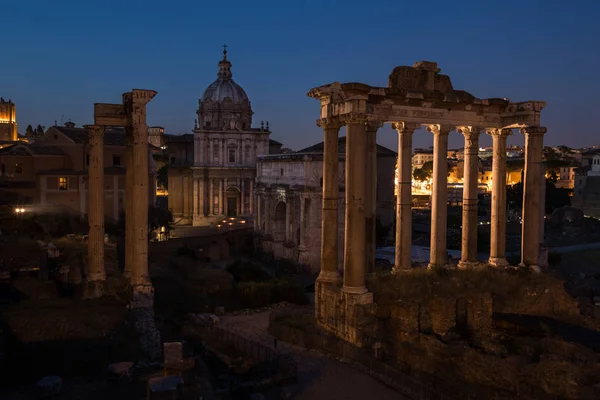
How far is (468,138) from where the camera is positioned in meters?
20.3

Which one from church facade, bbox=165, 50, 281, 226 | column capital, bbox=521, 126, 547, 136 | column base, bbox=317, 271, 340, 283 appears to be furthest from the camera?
church facade, bbox=165, 50, 281, 226

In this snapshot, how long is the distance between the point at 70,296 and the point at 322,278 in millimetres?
9344

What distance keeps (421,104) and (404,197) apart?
Result: 3070 mm

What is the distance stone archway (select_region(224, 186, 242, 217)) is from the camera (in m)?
61.4

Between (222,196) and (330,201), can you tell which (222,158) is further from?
(330,201)

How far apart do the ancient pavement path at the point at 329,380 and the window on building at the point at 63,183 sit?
26491 mm

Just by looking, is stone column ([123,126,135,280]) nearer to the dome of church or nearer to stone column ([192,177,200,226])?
stone column ([192,177,200,226])

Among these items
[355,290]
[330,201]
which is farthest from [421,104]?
[355,290]

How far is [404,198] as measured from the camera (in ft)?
63.9

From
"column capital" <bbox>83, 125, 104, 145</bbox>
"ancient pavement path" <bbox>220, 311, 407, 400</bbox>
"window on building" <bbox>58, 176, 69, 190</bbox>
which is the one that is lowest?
"ancient pavement path" <bbox>220, 311, 407, 400</bbox>

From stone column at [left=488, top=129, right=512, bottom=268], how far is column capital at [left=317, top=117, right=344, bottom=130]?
20.4ft

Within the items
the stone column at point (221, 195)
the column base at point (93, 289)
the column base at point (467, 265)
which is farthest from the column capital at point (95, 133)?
the stone column at point (221, 195)

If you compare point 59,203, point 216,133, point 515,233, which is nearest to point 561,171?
point 515,233

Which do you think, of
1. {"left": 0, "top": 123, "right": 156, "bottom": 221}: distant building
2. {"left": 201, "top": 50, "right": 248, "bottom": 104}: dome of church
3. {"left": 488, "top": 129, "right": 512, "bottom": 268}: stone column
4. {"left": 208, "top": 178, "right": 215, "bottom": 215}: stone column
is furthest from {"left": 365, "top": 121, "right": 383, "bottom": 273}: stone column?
{"left": 201, "top": 50, "right": 248, "bottom": 104}: dome of church
